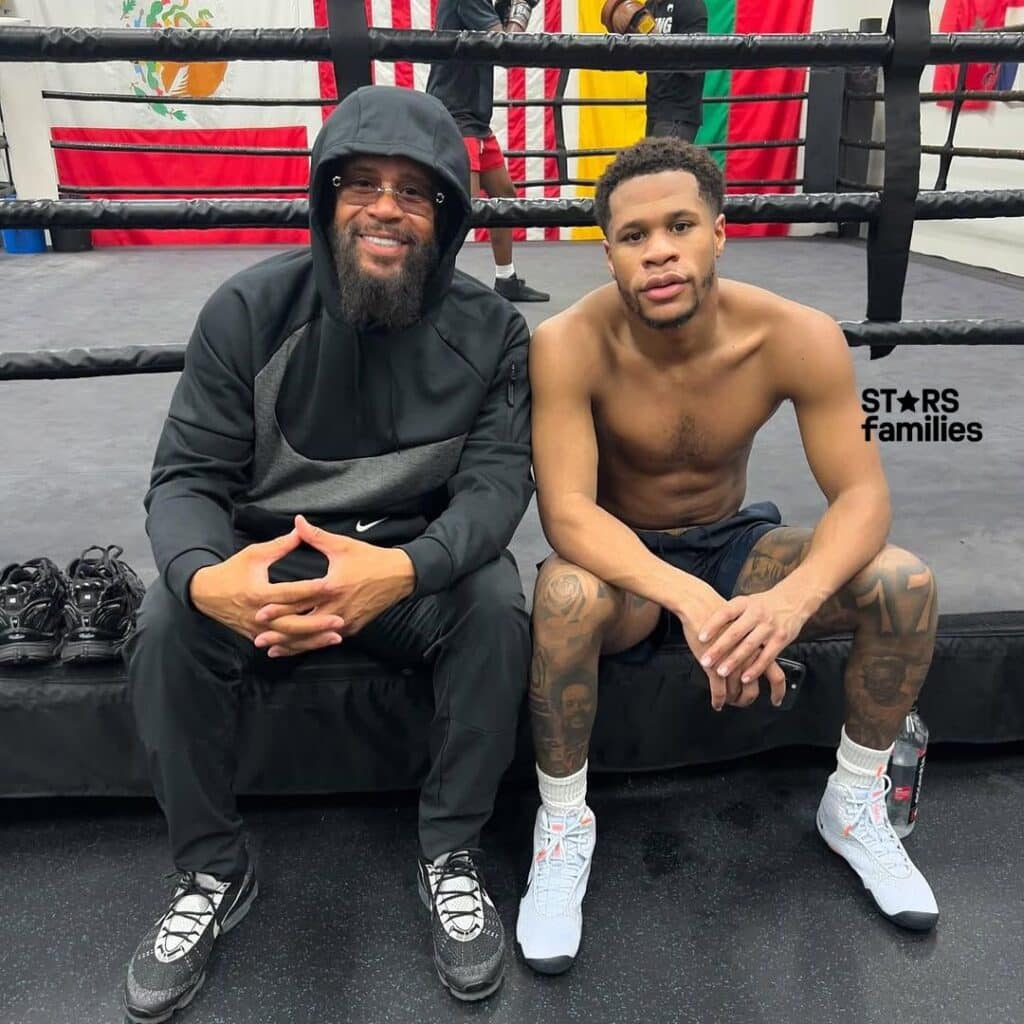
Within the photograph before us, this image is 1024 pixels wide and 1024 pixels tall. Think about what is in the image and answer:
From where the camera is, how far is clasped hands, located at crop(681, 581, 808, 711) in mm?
1177

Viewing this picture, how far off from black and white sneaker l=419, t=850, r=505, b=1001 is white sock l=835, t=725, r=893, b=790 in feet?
1.77

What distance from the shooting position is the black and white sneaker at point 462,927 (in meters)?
1.13

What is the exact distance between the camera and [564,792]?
1.29m

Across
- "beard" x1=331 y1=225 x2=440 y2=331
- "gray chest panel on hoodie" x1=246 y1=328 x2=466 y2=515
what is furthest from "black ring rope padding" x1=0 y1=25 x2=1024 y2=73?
"gray chest panel on hoodie" x1=246 y1=328 x2=466 y2=515

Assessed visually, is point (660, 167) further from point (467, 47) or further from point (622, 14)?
point (622, 14)

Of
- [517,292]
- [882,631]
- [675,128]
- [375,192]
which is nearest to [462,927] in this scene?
[882,631]

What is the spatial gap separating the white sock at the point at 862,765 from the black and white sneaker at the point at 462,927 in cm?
54

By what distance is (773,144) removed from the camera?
6.23m

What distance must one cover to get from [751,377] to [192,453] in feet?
2.63

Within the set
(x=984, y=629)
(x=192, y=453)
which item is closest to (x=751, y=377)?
(x=984, y=629)

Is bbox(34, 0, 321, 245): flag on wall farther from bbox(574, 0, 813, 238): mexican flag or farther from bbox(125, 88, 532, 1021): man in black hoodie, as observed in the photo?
bbox(125, 88, 532, 1021): man in black hoodie

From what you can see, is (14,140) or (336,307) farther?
(14,140)

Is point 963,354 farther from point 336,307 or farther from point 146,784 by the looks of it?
point 146,784

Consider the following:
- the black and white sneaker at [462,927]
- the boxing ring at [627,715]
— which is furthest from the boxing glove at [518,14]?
the black and white sneaker at [462,927]
